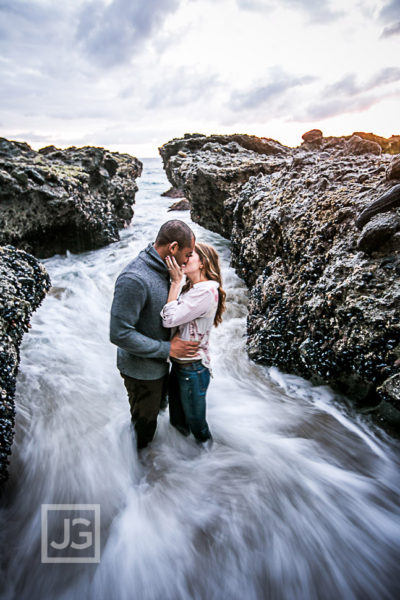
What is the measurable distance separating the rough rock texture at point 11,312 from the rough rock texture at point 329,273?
3493 mm

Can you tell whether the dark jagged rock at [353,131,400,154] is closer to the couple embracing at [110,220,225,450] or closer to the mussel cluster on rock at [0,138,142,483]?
the mussel cluster on rock at [0,138,142,483]

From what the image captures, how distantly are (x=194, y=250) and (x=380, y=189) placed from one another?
9.38 feet

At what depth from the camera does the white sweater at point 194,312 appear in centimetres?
242

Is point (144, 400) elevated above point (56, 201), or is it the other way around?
point (56, 201)

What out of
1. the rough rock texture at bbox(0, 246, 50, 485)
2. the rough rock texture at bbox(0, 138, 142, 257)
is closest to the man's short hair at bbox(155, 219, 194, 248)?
the rough rock texture at bbox(0, 246, 50, 485)

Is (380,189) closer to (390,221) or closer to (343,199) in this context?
(343,199)

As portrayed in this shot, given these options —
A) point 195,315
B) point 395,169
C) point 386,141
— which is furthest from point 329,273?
point 386,141

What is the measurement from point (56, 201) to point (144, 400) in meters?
Answer: 8.05

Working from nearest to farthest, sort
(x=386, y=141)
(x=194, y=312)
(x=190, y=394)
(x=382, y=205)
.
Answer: (x=194, y=312) < (x=190, y=394) < (x=382, y=205) < (x=386, y=141)

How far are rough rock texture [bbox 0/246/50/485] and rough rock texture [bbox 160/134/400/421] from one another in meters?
3.49

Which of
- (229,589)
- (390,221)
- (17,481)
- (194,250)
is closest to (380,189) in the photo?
(390,221)

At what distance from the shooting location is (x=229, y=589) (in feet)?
7.89

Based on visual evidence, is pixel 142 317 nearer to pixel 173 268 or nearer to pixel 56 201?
pixel 173 268

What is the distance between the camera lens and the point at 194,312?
2436mm
